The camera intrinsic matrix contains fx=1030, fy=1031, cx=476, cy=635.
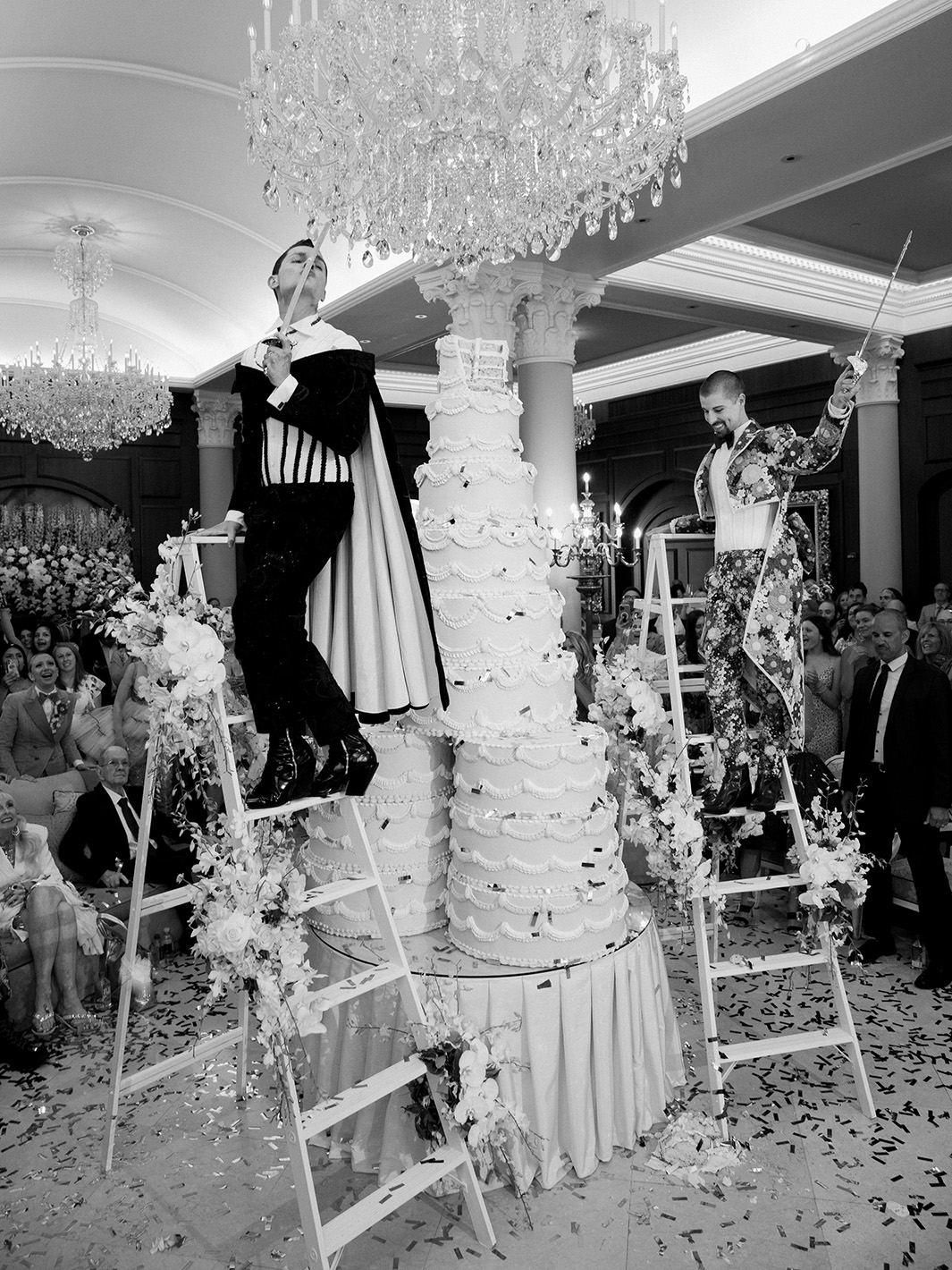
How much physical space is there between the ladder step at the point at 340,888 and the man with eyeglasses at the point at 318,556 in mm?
279

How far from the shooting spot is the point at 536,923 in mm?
3500

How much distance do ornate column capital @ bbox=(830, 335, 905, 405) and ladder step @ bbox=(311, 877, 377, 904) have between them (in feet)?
32.7

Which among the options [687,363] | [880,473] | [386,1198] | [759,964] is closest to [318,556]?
[386,1198]

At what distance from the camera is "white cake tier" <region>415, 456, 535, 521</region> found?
3811 millimetres

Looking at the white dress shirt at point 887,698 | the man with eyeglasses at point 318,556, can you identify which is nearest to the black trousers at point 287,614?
the man with eyeglasses at point 318,556

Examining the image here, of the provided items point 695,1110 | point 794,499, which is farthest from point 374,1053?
point 794,499

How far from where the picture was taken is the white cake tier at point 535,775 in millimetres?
3572

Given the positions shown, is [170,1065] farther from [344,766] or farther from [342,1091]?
[344,766]

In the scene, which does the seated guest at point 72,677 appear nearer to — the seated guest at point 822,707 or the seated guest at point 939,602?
the seated guest at point 822,707

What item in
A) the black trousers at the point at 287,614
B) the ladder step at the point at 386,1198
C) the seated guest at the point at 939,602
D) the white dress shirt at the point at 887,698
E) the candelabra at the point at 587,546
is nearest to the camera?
the ladder step at the point at 386,1198

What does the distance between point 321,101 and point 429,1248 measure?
3.87 metres

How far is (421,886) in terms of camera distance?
3.84m

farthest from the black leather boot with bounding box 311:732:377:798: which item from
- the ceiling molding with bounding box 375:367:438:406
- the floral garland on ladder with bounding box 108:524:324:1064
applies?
the ceiling molding with bounding box 375:367:438:406

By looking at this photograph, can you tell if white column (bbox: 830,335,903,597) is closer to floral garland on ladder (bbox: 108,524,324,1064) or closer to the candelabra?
the candelabra
